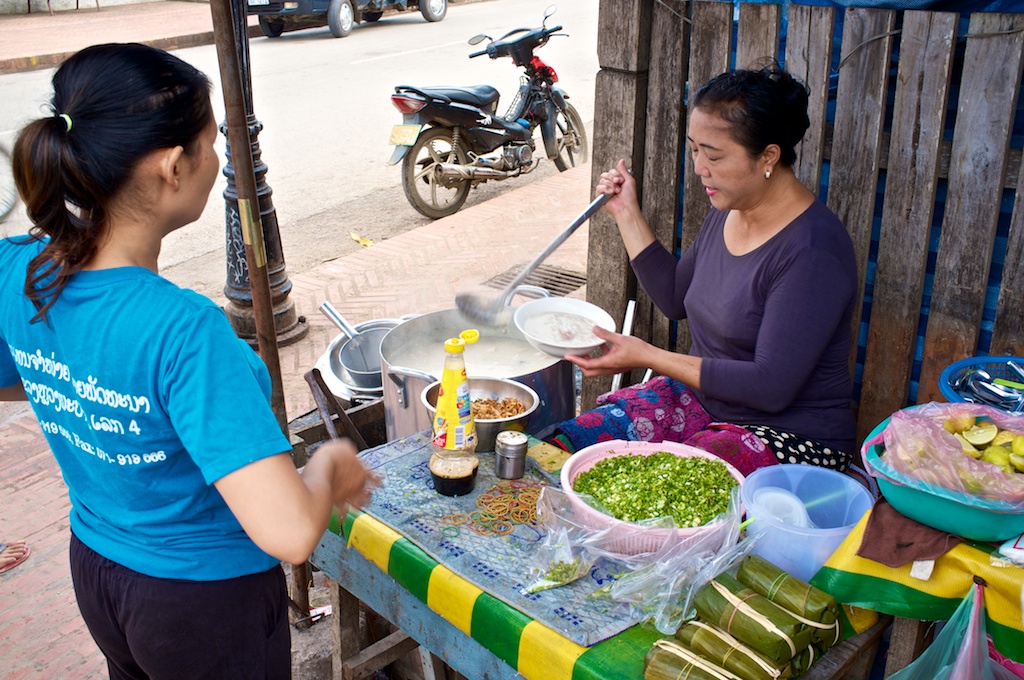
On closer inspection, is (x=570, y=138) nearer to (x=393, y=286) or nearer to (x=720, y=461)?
(x=393, y=286)

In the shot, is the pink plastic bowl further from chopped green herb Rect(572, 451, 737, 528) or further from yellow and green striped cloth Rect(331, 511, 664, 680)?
yellow and green striped cloth Rect(331, 511, 664, 680)

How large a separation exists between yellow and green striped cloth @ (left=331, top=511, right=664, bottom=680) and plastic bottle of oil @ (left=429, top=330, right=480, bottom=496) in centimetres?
20

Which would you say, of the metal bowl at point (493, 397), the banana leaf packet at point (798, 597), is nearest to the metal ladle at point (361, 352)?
the metal bowl at point (493, 397)

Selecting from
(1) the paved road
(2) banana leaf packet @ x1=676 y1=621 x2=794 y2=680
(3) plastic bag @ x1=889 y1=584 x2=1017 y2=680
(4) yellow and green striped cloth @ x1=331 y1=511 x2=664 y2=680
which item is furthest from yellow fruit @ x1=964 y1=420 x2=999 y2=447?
(1) the paved road

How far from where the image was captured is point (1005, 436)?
1749 millimetres

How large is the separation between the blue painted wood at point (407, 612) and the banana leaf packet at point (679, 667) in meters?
0.36

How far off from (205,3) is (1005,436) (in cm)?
1940

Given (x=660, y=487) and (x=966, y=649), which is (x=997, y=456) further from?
(x=660, y=487)

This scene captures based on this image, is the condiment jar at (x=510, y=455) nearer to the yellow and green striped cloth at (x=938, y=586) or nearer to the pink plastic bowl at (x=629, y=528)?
the pink plastic bowl at (x=629, y=528)

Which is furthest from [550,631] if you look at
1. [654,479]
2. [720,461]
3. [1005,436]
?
[1005,436]

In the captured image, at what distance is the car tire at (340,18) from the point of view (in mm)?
15141

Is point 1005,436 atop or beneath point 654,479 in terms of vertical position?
atop

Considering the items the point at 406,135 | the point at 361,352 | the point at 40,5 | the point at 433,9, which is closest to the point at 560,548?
the point at 361,352

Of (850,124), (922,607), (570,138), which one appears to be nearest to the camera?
(922,607)
